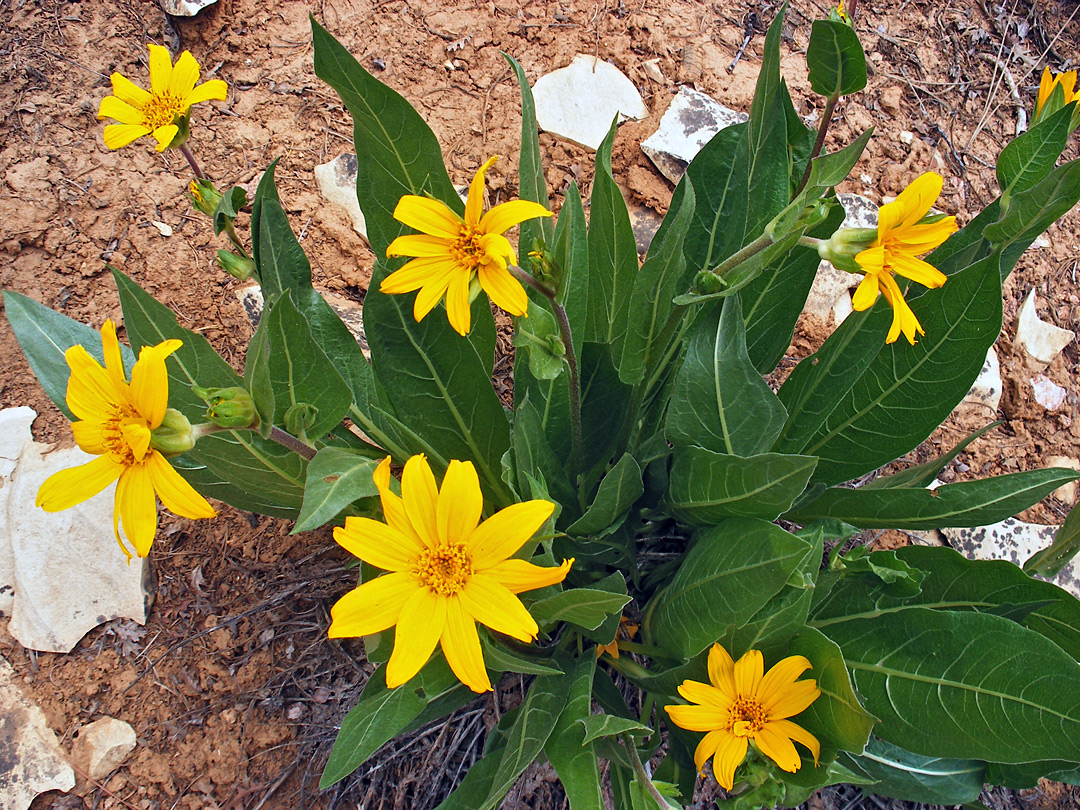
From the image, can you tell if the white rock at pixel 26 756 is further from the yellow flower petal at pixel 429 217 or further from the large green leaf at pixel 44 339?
the yellow flower petal at pixel 429 217

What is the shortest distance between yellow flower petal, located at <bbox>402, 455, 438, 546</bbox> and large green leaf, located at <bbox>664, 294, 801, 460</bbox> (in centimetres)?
49

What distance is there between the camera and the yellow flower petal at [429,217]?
1.02 metres

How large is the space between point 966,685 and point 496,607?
83cm

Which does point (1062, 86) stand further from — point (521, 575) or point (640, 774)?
point (640, 774)

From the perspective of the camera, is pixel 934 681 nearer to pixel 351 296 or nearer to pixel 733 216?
pixel 733 216

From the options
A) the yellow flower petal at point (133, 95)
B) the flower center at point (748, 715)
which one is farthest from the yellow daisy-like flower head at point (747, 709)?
the yellow flower petal at point (133, 95)

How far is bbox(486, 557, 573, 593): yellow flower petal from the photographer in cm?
95

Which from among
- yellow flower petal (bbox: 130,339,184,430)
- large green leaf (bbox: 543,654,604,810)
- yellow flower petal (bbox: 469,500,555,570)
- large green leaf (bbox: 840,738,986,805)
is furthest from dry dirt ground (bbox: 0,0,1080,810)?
yellow flower petal (bbox: 130,339,184,430)

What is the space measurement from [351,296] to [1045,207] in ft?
5.14

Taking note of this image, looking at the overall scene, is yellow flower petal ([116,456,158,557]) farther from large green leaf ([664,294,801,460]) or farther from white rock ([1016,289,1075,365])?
white rock ([1016,289,1075,365])

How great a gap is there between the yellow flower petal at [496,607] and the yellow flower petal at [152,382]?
0.44m

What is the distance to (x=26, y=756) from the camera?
1566 mm

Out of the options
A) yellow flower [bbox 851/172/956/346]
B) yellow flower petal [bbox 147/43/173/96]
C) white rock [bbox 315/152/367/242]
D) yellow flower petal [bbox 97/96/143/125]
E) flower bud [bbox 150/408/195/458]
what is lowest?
white rock [bbox 315/152/367/242]

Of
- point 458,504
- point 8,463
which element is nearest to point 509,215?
point 458,504
